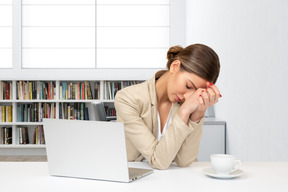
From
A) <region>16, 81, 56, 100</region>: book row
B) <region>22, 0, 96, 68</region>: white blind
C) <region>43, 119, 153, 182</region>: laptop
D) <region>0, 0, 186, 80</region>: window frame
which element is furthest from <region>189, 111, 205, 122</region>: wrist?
<region>22, 0, 96, 68</region>: white blind

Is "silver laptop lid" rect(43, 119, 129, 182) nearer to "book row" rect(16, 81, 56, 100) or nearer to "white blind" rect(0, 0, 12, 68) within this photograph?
"book row" rect(16, 81, 56, 100)

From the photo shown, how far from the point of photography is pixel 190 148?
1503 mm

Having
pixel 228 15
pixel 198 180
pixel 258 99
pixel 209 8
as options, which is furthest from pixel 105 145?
pixel 209 8

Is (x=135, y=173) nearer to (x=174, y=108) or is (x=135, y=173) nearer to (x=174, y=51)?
(x=174, y=108)

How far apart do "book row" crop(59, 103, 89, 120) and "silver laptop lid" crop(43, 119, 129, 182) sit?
410cm

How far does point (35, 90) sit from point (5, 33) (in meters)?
0.99

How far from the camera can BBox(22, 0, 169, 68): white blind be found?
5.46 m

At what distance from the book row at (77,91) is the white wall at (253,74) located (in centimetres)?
214

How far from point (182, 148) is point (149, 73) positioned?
393 cm

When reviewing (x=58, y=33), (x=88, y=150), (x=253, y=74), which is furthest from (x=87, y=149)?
(x=58, y=33)

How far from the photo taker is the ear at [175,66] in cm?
155

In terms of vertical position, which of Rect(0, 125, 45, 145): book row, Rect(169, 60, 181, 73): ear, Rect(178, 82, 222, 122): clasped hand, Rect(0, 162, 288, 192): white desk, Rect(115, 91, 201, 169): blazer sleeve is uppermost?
Rect(169, 60, 181, 73): ear

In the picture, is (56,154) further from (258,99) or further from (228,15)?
(228,15)

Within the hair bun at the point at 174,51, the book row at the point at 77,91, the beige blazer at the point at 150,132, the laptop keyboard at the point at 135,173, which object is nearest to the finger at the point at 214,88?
the beige blazer at the point at 150,132
